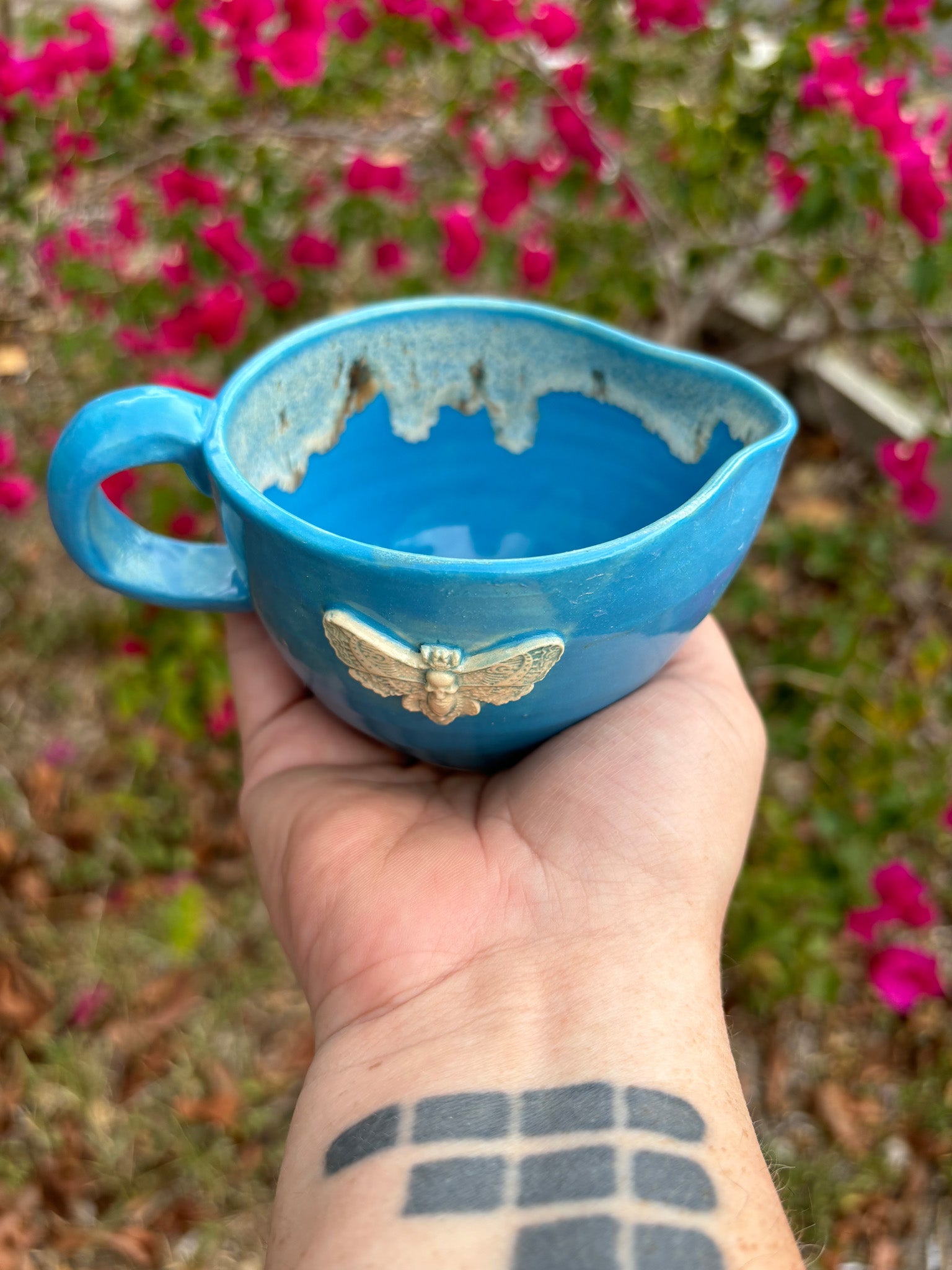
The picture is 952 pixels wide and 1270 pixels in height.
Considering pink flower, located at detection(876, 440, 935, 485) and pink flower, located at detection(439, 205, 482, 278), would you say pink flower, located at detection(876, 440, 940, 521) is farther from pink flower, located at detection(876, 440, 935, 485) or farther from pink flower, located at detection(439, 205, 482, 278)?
pink flower, located at detection(439, 205, 482, 278)

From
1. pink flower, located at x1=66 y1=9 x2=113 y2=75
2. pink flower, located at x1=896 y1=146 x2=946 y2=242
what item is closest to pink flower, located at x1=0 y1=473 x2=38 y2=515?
pink flower, located at x1=66 y1=9 x2=113 y2=75

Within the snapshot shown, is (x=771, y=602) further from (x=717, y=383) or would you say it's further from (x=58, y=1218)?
(x=58, y=1218)

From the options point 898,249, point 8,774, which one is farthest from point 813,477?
point 8,774

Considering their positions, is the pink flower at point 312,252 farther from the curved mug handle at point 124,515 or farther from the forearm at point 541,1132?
the forearm at point 541,1132

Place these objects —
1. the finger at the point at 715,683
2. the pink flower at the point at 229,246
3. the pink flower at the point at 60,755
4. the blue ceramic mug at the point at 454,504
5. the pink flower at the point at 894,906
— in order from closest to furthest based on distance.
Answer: the blue ceramic mug at the point at 454,504, the finger at the point at 715,683, the pink flower at the point at 894,906, the pink flower at the point at 229,246, the pink flower at the point at 60,755

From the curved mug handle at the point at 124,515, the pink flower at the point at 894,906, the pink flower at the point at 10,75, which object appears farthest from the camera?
the pink flower at the point at 10,75

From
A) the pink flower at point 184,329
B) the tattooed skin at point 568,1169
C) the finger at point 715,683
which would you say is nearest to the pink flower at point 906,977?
the finger at point 715,683
